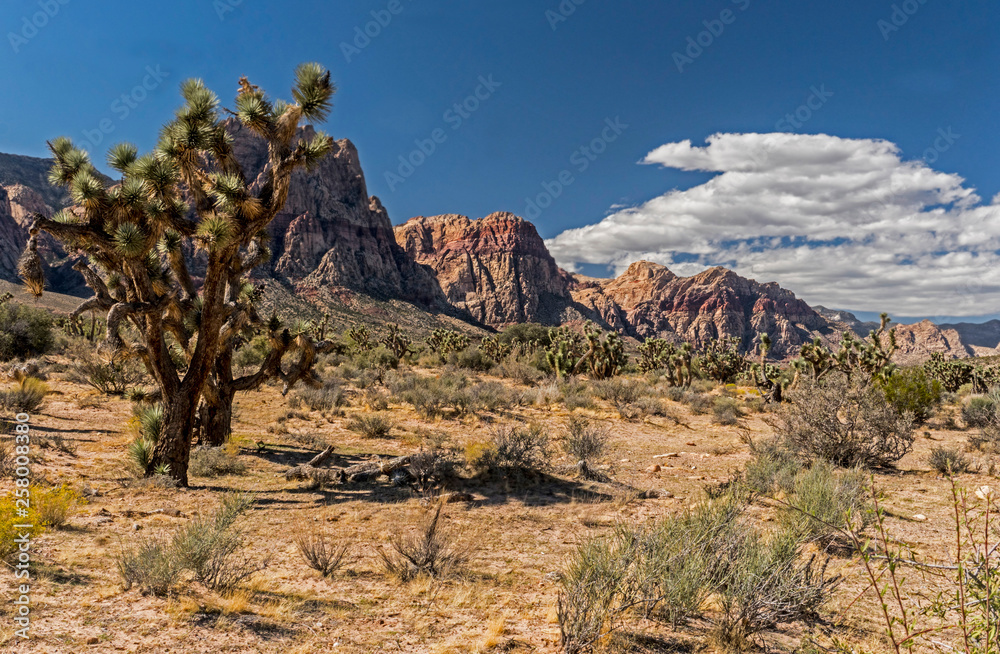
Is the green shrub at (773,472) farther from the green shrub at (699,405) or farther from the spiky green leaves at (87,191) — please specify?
the spiky green leaves at (87,191)

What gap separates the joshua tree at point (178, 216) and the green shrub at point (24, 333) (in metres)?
21.3

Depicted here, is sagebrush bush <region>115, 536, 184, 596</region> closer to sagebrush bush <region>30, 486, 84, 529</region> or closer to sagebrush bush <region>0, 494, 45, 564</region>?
sagebrush bush <region>0, 494, 45, 564</region>

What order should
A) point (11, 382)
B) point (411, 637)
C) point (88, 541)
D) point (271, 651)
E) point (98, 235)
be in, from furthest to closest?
point (11, 382) → point (98, 235) → point (88, 541) → point (411, 637) → point (271, 651)

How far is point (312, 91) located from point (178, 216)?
3.67m

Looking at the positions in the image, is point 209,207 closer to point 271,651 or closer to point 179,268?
point 179,268

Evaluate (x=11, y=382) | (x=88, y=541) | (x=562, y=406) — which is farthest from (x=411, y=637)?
(x=11, y=382)

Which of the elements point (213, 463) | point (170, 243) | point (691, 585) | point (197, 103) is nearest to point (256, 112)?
point (197, 103)

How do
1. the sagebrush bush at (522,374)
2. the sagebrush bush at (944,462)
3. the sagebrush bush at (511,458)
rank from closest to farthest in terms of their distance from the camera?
the sagebrush bush at (944,462) < the sagebrush bush at (511,458) < the sagebrush bush at (522,374)

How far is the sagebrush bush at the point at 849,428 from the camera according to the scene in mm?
11008

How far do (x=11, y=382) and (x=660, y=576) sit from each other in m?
23.2

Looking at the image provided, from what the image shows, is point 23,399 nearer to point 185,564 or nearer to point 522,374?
point 185,564

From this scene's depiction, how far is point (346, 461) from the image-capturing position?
1166cm

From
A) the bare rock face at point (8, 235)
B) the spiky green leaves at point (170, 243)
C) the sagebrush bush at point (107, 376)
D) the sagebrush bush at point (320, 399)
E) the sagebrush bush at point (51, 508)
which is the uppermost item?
the bare rock face at point (8, 235)

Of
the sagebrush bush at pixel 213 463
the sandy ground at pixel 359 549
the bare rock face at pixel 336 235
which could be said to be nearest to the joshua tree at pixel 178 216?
the sagebrush bush at pixel 213 463
